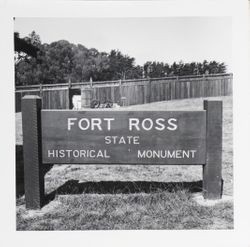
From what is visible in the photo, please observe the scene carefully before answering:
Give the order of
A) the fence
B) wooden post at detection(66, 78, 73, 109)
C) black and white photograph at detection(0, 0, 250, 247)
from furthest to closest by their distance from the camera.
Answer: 1. wooden post at detection(66, 78, 73, 109)
2. the fence
3. black and white photograph at detection(0, 0, 250, 247)

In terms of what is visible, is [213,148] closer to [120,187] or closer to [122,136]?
[122,136]

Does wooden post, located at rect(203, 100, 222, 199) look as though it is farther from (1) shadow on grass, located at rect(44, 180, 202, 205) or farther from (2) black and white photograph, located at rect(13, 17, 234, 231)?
(1) shadow on grass, located at rect(44, 180, 202, 205)

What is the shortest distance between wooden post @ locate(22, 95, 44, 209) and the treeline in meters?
0.89

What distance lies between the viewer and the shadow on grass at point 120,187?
3.88 meters

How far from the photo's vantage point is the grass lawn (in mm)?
3330

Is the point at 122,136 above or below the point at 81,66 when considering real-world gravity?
below

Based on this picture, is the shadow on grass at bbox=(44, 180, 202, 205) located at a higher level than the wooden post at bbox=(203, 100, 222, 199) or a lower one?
lower

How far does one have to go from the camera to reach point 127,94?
36.7ft

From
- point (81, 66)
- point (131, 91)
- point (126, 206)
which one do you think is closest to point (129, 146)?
point (126, 206)

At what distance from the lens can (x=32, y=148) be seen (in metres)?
3.38

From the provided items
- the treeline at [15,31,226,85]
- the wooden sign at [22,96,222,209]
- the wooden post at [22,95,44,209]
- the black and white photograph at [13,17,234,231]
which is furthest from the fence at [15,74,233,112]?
the wooden post at [22,95,44,209]

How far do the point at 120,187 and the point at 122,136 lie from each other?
99 centimetres

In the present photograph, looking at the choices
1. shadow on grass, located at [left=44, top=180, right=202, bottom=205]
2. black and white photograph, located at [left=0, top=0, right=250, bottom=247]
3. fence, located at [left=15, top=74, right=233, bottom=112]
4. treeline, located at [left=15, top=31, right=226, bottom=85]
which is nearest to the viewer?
black and white photograph, located at [left=0, top=0, right=250, bottom=247]

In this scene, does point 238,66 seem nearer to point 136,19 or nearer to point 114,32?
point 136,19
